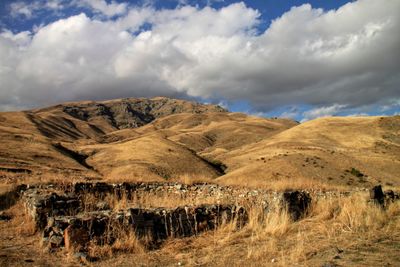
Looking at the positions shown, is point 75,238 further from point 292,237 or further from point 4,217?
point 4,217

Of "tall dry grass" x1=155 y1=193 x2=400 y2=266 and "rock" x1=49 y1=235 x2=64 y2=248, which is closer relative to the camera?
"tall dry grass" x1=155 y1=193 x2=400 y2=266

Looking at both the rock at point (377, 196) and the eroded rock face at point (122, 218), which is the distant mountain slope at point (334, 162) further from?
the eroded rock face at point (122, 218)

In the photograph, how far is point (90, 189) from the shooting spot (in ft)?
60.4

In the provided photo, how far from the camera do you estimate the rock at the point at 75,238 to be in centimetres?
987

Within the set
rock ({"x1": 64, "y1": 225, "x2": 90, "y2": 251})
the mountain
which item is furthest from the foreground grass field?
the mountain

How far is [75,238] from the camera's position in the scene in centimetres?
998

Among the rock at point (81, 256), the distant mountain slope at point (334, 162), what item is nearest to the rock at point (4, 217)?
the rock at point (81, 256)

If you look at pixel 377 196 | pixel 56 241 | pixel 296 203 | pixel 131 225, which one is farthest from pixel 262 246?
pixel 377 196

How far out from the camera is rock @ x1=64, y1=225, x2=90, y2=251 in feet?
32.4

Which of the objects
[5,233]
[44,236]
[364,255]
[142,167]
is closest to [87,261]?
[44,236]

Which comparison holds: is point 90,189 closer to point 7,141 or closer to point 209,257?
point 209,257

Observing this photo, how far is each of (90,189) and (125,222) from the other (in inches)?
330

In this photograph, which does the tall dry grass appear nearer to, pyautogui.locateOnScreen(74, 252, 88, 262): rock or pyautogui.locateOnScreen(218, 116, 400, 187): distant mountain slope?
pyautogui.locateOnScreen(74, 252, 88, 262): rock

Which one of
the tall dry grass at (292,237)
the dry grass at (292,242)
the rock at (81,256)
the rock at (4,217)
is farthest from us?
the rock at (4,217)
